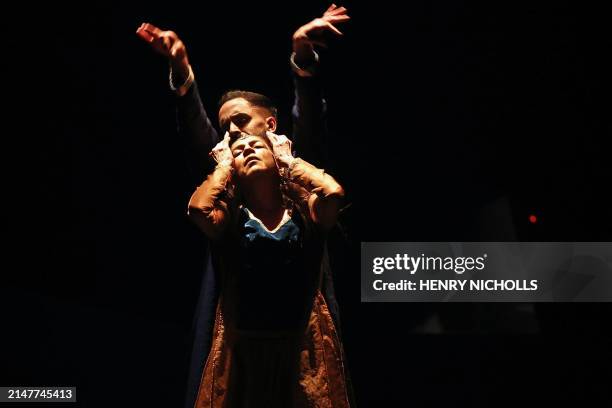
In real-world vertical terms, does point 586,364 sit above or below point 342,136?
below

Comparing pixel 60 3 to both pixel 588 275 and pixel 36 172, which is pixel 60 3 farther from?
pixel 588 275

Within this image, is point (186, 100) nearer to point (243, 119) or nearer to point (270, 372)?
point (243, 119)

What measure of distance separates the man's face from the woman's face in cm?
8

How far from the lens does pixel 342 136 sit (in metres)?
1.84

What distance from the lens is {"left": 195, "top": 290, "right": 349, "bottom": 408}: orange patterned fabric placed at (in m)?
1.33

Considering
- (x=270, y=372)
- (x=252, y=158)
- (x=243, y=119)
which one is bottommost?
(x=270, y=372)

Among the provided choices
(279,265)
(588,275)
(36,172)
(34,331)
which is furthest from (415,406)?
(36,172)

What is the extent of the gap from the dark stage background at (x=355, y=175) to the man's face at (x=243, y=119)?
31cm

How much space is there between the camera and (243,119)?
4.92 ft

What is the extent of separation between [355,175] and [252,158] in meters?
0.50

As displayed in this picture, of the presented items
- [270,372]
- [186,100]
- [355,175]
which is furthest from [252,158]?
[355,175]

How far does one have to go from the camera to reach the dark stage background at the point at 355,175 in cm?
180

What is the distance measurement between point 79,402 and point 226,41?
89 centimetres

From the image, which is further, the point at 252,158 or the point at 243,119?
the point at 243,119
